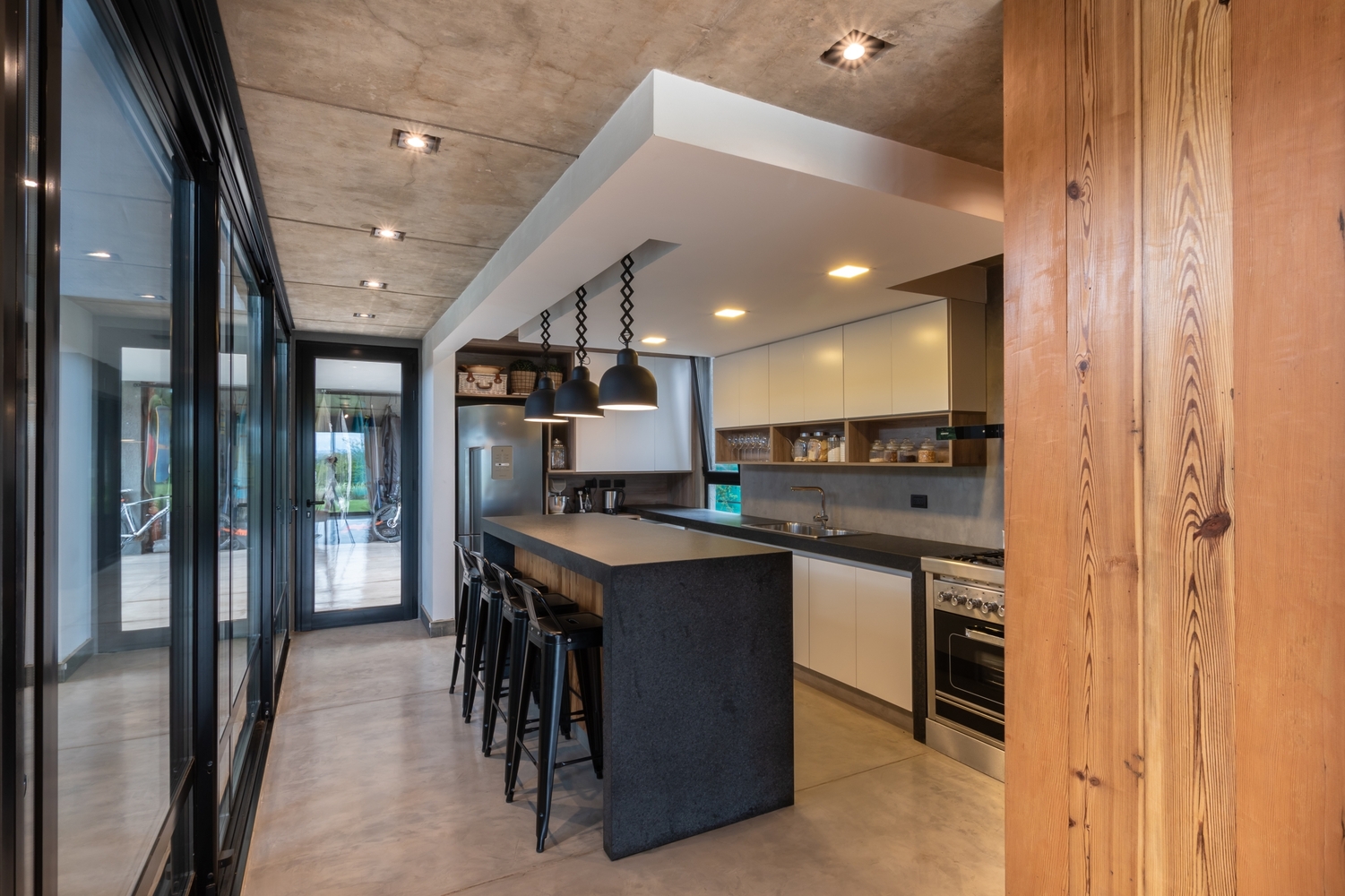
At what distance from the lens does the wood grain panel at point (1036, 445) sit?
4.46 feet

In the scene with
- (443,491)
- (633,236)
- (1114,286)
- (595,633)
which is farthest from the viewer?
(443,491)

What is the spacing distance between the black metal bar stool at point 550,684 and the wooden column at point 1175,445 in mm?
1670

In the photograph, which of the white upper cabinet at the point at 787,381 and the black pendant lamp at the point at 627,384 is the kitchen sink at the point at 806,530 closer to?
the white upper cabinet at the point at 787,381

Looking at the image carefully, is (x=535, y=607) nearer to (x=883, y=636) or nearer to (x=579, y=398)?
(x=579, y=398)

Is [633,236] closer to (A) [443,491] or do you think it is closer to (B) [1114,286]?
(B) [1114,286]

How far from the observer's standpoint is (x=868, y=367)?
14.0 feet

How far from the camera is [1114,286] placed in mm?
1260

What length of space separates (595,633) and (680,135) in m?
1.86

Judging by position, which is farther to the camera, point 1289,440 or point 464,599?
point 464,599

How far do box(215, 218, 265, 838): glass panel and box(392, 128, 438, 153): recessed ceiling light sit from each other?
2.11ft

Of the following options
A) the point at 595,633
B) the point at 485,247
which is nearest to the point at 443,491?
the point at 485,247

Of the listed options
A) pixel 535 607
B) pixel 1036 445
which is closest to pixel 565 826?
pixel 535 607

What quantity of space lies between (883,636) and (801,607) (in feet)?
2.34

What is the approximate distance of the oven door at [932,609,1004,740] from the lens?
124 inches
